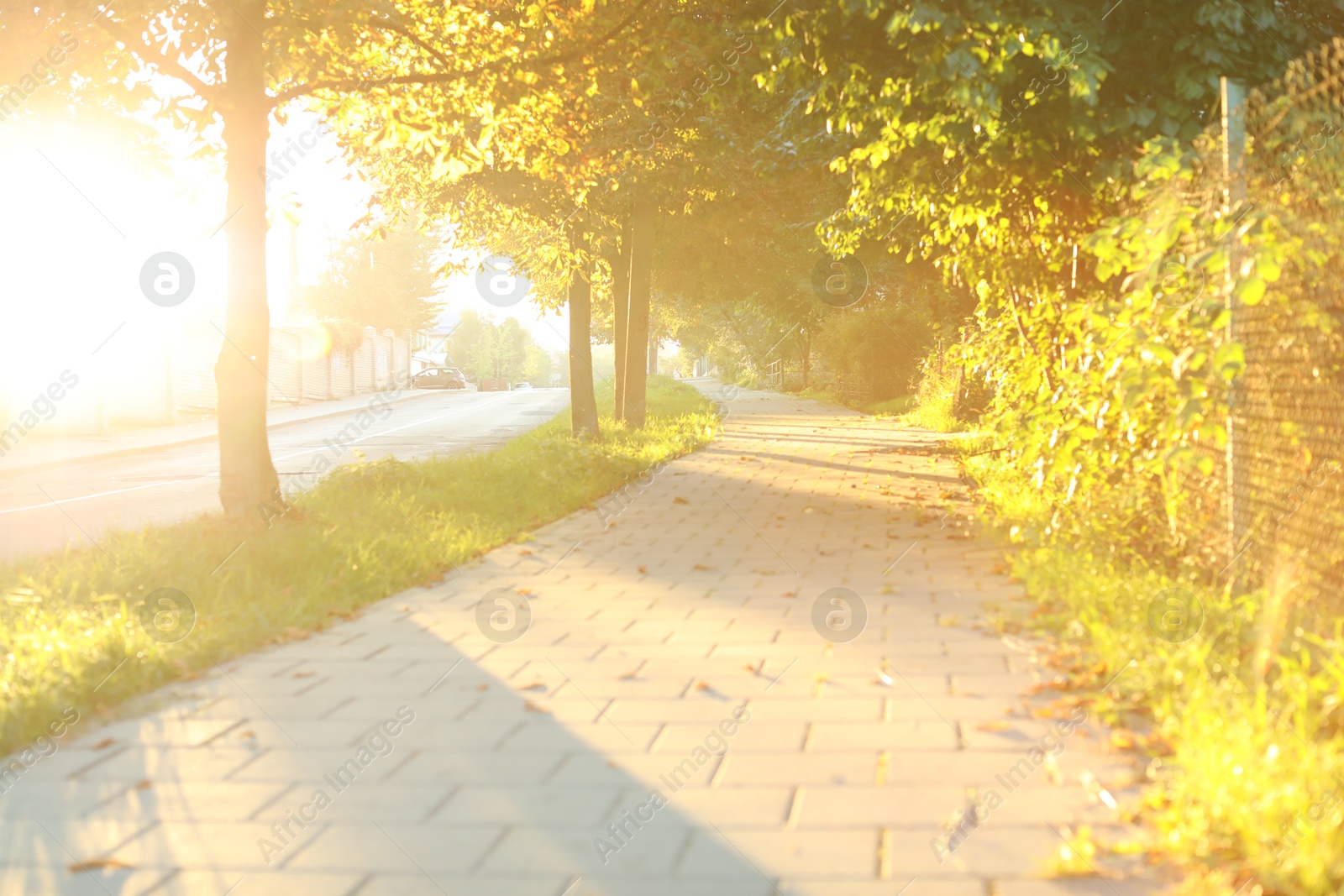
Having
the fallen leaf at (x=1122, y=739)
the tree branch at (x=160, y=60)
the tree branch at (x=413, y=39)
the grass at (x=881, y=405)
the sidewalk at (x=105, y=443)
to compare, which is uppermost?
the tree branch at (x=413, y=39)

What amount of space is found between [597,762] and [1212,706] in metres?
2.06

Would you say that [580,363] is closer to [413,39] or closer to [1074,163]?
[413,39]

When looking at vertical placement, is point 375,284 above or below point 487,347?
above

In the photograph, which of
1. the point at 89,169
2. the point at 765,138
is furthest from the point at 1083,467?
the point at 89,169

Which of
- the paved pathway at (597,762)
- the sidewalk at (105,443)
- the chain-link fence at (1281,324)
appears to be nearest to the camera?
the paved pathway at (597,762)

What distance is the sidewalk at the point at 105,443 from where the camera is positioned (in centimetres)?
1842

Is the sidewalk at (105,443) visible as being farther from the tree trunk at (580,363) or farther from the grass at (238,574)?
the grass at (238,574)

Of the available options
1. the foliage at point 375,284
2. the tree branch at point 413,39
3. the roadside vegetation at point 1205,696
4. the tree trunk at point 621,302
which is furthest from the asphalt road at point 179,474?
the foliage at point 375,284

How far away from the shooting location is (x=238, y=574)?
681cm

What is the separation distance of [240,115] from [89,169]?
24.0 meters

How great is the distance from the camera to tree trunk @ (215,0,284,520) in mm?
8617

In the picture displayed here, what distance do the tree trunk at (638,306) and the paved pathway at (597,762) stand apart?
1177 cm

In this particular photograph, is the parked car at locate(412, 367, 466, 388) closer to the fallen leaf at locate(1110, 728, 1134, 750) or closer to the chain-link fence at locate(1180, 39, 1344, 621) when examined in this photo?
the chain-link fence at locate(1180, 39, 1344, 621)

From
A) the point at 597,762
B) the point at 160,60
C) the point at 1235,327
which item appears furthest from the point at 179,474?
the point at 1235,327
